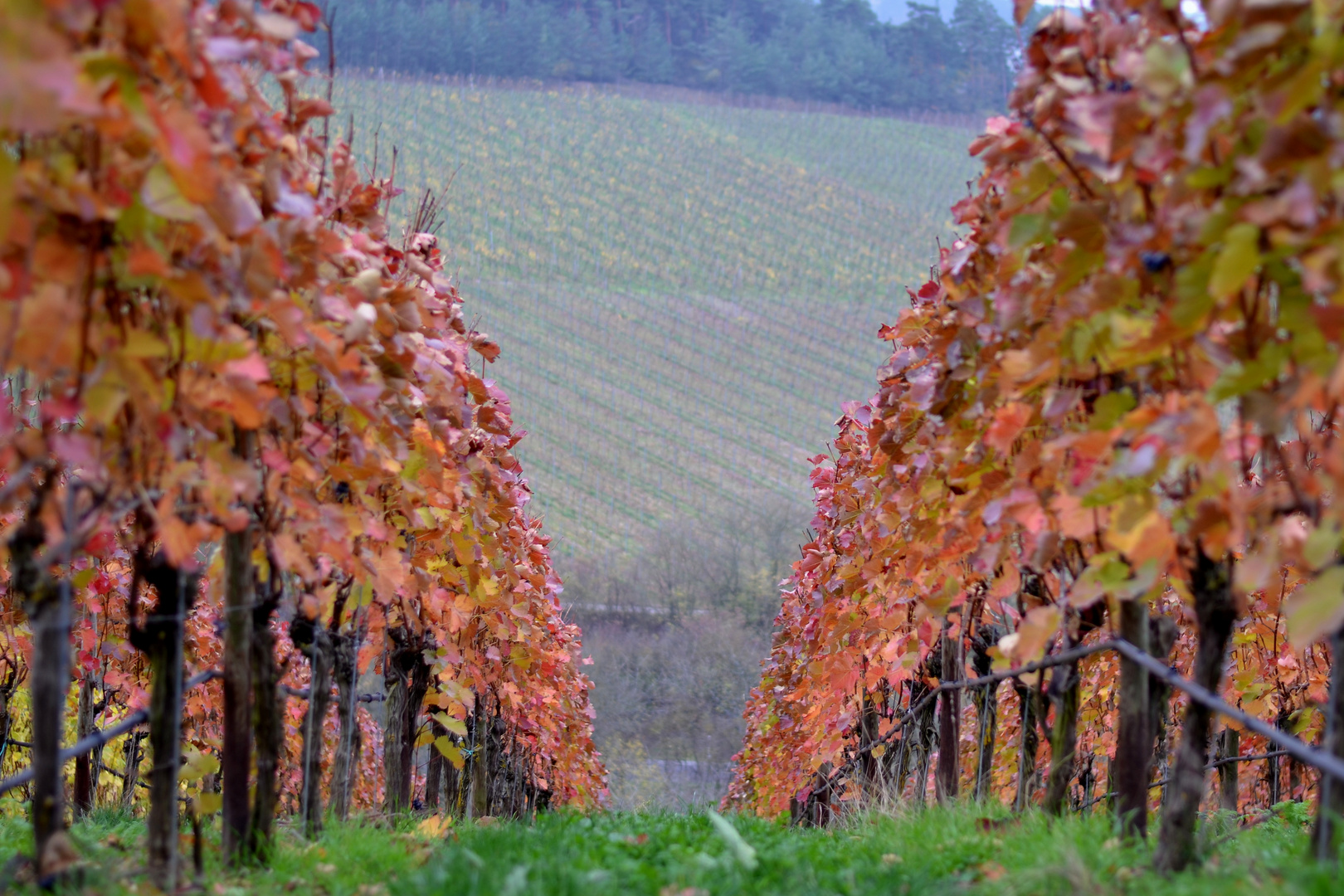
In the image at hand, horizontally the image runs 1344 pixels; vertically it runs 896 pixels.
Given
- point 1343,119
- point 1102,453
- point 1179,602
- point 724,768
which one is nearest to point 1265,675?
point 1179,602

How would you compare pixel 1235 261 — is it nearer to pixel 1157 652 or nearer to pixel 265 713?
pixel 1157 652

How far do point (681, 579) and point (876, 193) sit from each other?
34.6 meters

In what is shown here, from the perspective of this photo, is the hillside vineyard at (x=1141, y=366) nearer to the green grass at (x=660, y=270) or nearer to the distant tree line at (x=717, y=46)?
the green grass at (x=660, y=270)

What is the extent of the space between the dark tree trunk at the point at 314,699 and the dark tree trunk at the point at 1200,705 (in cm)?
303

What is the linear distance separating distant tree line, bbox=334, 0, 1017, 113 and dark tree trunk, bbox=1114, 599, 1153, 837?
6742 cm

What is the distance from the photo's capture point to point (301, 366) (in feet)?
10.5

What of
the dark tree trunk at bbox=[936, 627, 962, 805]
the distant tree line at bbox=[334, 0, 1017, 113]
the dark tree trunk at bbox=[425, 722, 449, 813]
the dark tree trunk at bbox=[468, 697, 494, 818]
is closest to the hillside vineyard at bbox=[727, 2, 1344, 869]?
the dark tree trunk at bbox=[936, 627, 962, 805]

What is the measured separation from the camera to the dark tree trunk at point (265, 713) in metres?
3.40

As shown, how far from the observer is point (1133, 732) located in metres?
3.06

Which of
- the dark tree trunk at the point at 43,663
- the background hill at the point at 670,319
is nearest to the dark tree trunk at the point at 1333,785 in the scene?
the dark tree trunk at the point at 43,663

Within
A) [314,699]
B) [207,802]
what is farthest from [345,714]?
[207,802]

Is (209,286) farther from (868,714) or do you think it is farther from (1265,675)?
(868,714)

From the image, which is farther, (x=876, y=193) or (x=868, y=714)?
(x=876, y=193)

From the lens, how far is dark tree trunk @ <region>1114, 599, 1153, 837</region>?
3.04m
